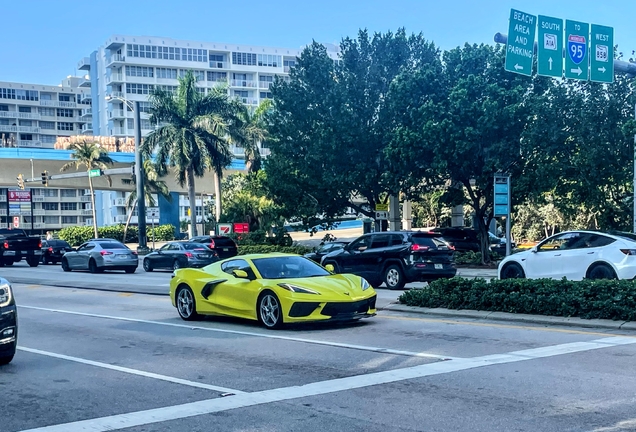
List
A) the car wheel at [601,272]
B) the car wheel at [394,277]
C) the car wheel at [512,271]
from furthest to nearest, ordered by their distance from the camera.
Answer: the car wheel at [394,277] < the car wheel at [512,271] < the car wheel at [601,272]

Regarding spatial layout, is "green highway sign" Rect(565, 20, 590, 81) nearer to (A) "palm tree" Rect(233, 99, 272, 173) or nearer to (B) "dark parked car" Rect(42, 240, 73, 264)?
(B) "dark parked car" Rect(42, 240, 73, 264)

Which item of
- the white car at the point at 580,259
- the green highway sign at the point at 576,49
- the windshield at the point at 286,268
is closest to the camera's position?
the windshield at the point at 286,268

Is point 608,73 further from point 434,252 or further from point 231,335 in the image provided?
point 231,335

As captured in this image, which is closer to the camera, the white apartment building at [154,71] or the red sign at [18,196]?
the red sign at [18,196]

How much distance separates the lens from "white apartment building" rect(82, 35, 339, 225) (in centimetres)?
10550

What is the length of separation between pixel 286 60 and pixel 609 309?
355ft

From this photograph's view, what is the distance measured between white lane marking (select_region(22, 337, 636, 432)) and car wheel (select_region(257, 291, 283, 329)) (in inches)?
152

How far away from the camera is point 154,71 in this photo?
4220 inches

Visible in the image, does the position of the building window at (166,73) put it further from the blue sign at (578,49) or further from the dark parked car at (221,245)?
the blue sign at (578,49)

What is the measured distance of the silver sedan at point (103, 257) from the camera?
32281 millimetres

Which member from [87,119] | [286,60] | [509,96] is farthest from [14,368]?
[87,119]

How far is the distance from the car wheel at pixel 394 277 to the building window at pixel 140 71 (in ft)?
301

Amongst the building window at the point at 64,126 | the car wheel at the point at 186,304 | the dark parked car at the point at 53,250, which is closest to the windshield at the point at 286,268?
the car wheel at the point at 186,304

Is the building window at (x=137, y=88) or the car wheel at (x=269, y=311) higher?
the building window at (x=137, y=88)
